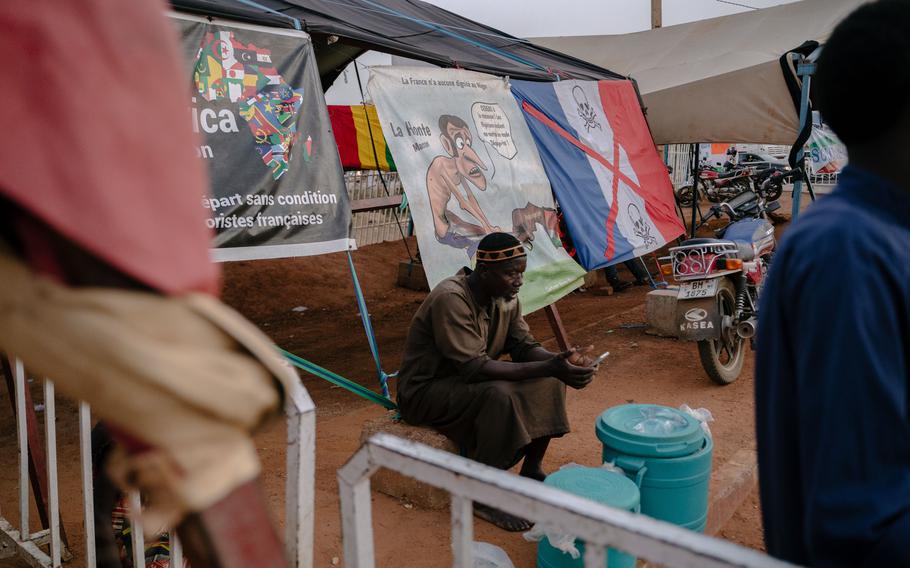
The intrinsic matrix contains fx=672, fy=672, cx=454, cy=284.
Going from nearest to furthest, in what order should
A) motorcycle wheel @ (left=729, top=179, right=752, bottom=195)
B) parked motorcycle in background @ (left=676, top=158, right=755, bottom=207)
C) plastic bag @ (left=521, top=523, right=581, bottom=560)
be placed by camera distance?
1. plastic bag @ (left=521, top=523, right=581, bottom=560)
2. parked motorcycle in background @ (left=676, top=158, right=755, bottom=207)
3. motorcycle wheel @ (left=729, top=179, right=752, bottom=195)

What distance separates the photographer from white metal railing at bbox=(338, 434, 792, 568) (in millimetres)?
898

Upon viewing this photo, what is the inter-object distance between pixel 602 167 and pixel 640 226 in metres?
0.75

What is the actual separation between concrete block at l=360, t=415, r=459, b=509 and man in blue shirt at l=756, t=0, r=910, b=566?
2.58 m

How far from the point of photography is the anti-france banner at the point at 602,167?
19.3 ft

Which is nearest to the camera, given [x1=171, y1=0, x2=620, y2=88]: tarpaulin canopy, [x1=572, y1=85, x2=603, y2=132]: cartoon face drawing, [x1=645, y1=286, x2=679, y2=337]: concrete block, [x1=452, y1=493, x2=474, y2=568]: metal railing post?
[x1=452, y1=493, x2=474, y2=568]: metal railing post

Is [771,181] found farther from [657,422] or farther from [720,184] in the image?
[720,184]

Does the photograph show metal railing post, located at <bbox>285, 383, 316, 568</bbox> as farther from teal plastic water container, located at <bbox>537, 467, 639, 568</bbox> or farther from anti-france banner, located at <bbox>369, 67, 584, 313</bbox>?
anti-france banner, located at <bbox>369, 67, 584, 313</bbox>

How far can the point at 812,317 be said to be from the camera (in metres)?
0.96

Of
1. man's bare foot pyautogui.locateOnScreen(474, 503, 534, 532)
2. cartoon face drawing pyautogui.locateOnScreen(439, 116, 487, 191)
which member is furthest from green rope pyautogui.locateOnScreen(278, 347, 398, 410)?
cartoon face drawing pyautogui.locateOnScreen(439, 116, 487, 191)

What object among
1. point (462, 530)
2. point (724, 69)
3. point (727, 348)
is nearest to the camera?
point (462, 530)

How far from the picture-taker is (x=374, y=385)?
559 centimetres

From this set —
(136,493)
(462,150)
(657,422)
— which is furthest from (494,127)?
(136,493)

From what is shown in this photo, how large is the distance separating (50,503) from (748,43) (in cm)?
1106

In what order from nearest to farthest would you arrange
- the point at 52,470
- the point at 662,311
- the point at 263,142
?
the point at 52,470 → the point at 263,142 → the point at 662,311
